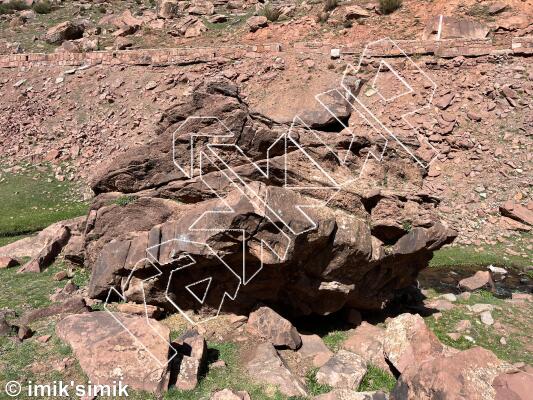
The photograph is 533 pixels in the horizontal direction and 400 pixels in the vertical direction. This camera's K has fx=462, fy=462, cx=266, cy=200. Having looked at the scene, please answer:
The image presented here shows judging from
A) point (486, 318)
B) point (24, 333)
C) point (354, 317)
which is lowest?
point (486, 318)

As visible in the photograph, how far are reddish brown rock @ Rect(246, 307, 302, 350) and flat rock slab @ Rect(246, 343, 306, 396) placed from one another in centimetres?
45

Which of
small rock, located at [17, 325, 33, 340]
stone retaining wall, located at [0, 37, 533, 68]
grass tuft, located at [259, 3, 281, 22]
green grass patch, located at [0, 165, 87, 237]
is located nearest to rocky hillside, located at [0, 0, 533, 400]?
small rock, located at [17, 325, 33, 340]

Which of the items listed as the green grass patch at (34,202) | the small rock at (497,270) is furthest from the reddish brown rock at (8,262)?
the small rock at (497,270)

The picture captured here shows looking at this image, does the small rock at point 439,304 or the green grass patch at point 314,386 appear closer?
the green grass patch at point 314,386

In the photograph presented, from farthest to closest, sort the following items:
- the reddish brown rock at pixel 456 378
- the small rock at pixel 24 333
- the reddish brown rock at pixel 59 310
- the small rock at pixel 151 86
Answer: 1. the small rock at pixel 151 86
2. the reddish brown rock at pixel 59 310
3. the small rock at pixel 24 333
4. the reddish brown rock at pixel 456 378

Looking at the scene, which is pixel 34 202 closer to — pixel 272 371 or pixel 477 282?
pixel 272 371

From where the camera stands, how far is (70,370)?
7.36 meters

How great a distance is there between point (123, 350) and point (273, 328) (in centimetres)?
303

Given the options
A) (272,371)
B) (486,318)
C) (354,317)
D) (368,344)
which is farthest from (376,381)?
(486,318)

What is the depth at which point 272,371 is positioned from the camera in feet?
25.9

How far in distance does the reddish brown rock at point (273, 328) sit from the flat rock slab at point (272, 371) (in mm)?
447

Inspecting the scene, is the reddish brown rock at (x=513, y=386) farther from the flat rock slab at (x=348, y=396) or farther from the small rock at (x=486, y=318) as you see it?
the small rock at (x=486, y=318)

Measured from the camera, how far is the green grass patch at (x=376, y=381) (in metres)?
8.17

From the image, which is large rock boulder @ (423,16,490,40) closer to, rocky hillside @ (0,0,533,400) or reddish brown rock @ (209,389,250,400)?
rocky hillside @ (0,0,533,400)
